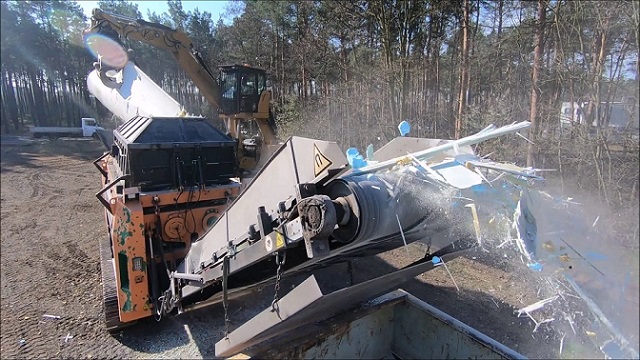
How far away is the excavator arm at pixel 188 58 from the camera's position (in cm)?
809

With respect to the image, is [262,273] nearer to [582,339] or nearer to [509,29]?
[582,339]

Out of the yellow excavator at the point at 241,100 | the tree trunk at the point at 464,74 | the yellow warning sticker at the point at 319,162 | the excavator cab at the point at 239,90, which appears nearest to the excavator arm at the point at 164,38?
the yellow excavator at the point at 241,100

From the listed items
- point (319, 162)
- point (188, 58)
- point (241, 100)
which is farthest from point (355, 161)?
point (241, 100)

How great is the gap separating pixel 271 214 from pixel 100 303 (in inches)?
155

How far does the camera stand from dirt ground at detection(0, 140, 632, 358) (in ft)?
12.7

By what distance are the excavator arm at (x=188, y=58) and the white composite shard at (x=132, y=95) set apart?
3.72 feet

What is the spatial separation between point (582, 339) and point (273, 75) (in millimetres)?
21459

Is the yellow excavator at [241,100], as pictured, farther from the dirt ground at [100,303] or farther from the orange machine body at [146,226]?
the orange machine body at [146,226]

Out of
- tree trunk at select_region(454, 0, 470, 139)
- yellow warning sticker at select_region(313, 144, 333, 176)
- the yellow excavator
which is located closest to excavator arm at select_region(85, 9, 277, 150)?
the yellow excavator

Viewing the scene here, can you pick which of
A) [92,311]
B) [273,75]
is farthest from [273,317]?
[273,75]

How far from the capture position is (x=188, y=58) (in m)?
10.1

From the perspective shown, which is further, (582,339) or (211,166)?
(211,166)

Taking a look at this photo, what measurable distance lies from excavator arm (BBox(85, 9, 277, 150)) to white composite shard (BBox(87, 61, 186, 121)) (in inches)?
44.7

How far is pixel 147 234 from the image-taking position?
3.93m
